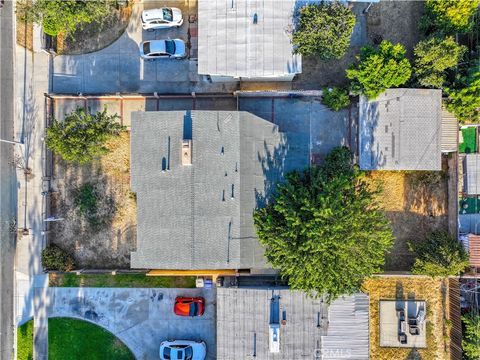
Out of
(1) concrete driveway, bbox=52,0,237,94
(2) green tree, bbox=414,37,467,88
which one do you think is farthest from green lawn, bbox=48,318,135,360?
(2) green tree, bbox=414,37,467,88

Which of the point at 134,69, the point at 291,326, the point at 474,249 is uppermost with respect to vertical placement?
the point at 134,69

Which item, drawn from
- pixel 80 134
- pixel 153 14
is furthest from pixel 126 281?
pixel 153 14

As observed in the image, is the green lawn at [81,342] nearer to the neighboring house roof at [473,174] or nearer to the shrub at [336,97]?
the shrub at [336,97]

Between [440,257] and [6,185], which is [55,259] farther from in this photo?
[440,257]

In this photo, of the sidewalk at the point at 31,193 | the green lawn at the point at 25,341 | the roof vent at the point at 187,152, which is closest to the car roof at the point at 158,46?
the roof vent at the point at 187,152

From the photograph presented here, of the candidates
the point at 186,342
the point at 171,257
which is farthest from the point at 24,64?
the point at 186,342

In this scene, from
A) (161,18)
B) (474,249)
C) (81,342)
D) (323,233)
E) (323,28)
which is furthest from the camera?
(81,342)
